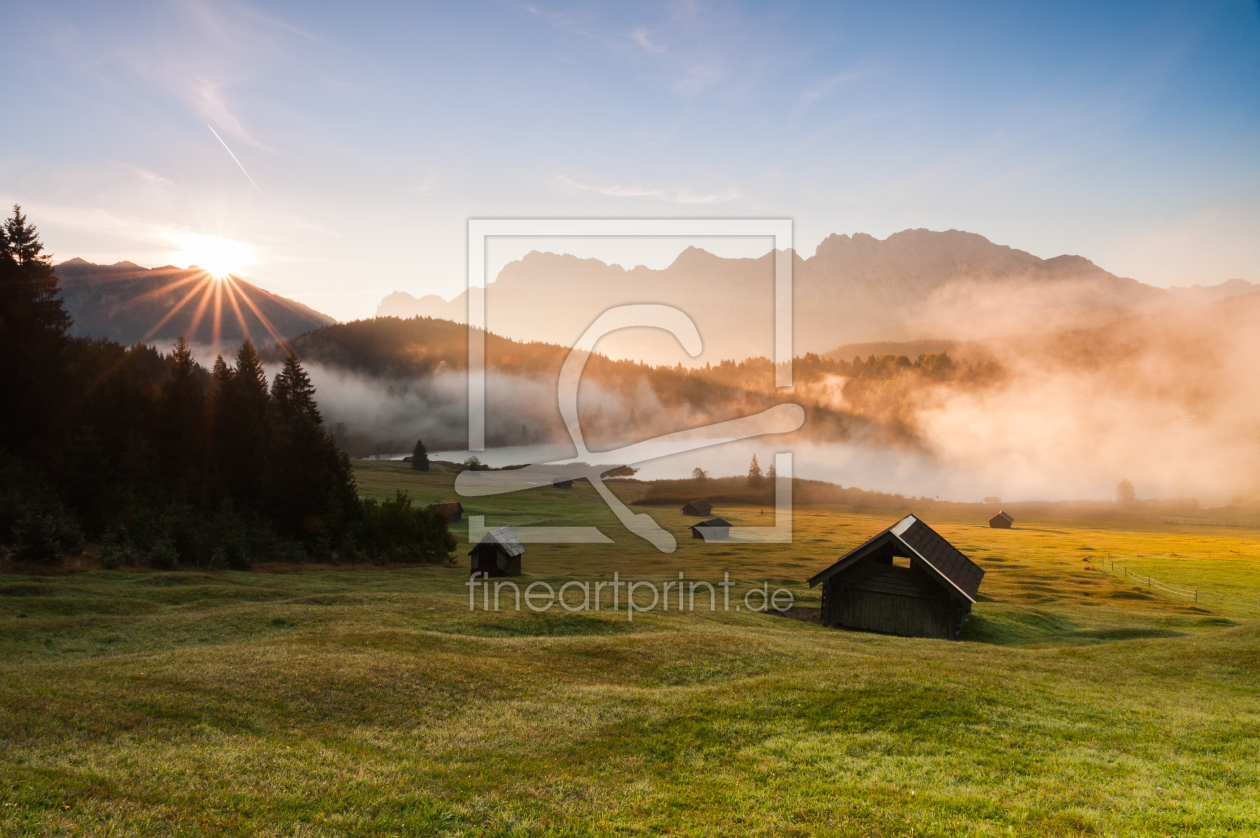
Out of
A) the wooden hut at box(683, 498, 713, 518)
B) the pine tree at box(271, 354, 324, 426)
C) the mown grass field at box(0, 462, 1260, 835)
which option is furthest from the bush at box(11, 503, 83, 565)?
the wooden hut at box(683, 498, 713, 518)

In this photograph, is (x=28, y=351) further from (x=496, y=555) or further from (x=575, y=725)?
(x=575, y=725)

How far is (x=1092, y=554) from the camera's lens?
78.2 metres

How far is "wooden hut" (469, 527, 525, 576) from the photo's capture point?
49.7m

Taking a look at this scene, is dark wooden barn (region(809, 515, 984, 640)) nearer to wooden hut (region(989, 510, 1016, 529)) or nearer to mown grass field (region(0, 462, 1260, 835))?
mown grass field (region(0, 462, 1260, 835))

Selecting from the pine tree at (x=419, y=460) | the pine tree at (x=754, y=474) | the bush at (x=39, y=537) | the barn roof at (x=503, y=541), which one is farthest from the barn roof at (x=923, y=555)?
the pine tree at (x=419, y=460)

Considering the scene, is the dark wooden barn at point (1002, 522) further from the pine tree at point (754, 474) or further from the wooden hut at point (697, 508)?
the pine tree at point (754, 474)

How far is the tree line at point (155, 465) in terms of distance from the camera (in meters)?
42.9

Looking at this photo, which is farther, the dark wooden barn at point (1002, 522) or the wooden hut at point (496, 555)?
the dark wooden barn at point (1002, 522)

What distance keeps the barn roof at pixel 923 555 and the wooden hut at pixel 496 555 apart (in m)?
24.9

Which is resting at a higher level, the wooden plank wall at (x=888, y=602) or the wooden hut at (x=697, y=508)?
the wooden plank wall at (x=888, y=602)

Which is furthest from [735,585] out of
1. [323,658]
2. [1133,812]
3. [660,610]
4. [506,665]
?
[1133,812]

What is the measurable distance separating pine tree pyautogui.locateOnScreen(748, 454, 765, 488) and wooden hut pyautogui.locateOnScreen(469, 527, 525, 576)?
120 metres

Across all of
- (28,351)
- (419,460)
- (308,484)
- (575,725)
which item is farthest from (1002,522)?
(419,460)

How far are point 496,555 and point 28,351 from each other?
4138 cm
